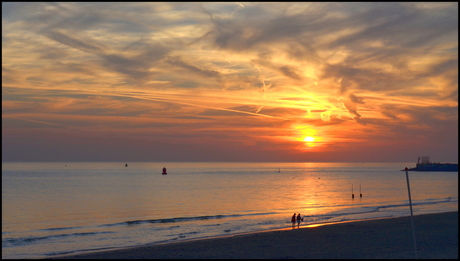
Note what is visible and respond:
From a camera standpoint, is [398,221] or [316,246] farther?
[398,221]

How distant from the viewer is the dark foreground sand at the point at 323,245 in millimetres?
24406

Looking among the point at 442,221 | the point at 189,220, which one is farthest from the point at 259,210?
the point at 442,221

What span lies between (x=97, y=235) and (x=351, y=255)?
2212 centimetres

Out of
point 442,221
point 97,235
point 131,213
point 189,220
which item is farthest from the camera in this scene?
point 131,213

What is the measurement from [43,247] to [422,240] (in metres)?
27.7

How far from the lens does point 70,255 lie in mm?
26469

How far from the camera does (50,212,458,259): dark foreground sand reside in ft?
80.1

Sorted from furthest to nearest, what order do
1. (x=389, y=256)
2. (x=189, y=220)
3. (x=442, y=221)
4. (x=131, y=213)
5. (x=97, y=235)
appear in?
(x=131, y=213) < (x=189, y=220) < (x=442, y=221) < (x=97, y=235) < (x=389, y=256)

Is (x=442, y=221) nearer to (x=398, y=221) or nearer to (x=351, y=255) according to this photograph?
(x=398, y=221)

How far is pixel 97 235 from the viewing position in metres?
35.4

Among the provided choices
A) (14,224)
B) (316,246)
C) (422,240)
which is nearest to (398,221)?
(422,240)

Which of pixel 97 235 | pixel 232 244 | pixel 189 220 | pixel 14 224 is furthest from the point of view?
pixel 189 220

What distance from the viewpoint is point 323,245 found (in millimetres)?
27750

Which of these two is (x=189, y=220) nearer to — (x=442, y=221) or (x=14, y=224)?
(x=14, y=224)
